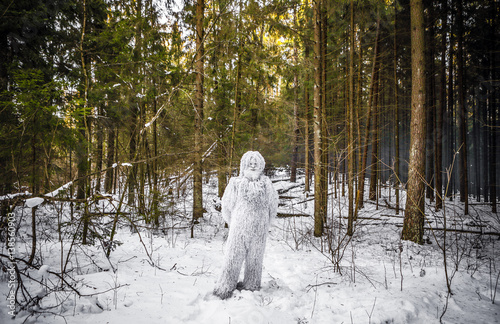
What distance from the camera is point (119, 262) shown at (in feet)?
13.2

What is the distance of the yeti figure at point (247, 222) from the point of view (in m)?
3.00

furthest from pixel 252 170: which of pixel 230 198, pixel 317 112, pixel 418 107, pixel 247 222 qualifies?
pixel 418 107

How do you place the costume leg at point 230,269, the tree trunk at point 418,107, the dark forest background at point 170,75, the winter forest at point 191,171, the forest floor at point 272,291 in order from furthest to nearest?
the tree trunk at point 418,107, the dark forest background at point 170,75, the costume leg at point 230,269, the winter forest at point 191,171, the forest floor at point 272,291

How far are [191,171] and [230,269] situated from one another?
3.94m

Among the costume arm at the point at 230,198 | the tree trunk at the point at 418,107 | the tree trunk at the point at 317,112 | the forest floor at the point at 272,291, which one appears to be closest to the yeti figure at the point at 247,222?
the costume arm at the point at 230,198

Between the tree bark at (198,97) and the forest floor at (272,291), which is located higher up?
the tree bark at (198,97)

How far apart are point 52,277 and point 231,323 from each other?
306 cm

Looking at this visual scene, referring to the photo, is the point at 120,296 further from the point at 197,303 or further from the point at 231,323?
the point at 231,323

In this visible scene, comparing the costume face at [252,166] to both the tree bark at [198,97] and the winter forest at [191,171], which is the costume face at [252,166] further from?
the tree bark at [198,97]

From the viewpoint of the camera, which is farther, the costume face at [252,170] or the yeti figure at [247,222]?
the costume face at [252,170]

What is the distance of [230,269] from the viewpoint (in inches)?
118

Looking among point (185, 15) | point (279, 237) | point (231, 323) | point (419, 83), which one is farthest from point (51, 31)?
point (419, 83)

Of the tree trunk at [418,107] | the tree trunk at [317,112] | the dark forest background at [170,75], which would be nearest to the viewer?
the dark forest background at [170,75]

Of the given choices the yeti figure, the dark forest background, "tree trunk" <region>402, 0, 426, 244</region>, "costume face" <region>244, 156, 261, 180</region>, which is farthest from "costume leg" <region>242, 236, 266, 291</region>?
"tree trunk" <region>402, 0, 426, 244</region>
